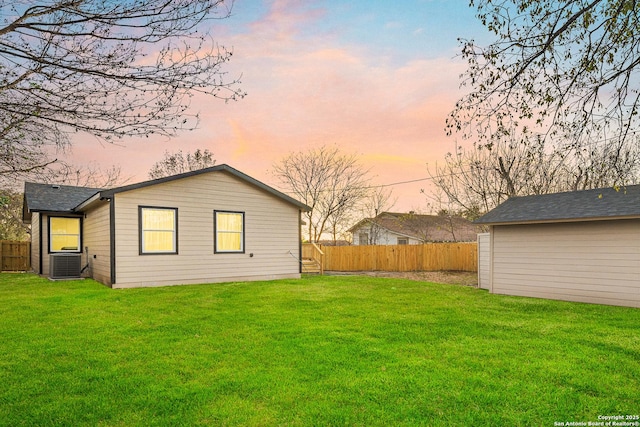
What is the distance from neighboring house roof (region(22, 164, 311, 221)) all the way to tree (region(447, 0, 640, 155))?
30.4ft

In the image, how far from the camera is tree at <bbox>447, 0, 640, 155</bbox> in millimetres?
4363

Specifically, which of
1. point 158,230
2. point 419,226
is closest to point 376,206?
point 419,226

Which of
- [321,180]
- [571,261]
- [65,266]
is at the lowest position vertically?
[65,266]

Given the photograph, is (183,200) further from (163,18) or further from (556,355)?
(556,355)

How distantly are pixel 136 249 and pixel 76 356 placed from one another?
6.97m

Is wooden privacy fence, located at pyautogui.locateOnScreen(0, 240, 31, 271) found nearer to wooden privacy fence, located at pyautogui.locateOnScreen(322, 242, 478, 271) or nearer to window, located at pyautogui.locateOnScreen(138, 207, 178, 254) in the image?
window, located at pyautogui.locateOnScreen(138, 207, 178, 254)

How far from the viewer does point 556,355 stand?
5062 millimetres

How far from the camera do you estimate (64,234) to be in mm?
15406

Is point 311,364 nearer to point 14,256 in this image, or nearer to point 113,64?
point 113,64

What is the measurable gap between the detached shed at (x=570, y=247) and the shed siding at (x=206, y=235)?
694 cm

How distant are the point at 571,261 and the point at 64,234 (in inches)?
670

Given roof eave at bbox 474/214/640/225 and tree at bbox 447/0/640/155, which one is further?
roof eave at bbox 474/214/640/225

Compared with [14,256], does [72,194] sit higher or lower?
higher

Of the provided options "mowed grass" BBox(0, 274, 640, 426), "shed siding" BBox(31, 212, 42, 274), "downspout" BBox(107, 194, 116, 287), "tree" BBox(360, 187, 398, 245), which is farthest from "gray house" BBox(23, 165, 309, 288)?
"tree" BBox(360, 187, 398, 245)
